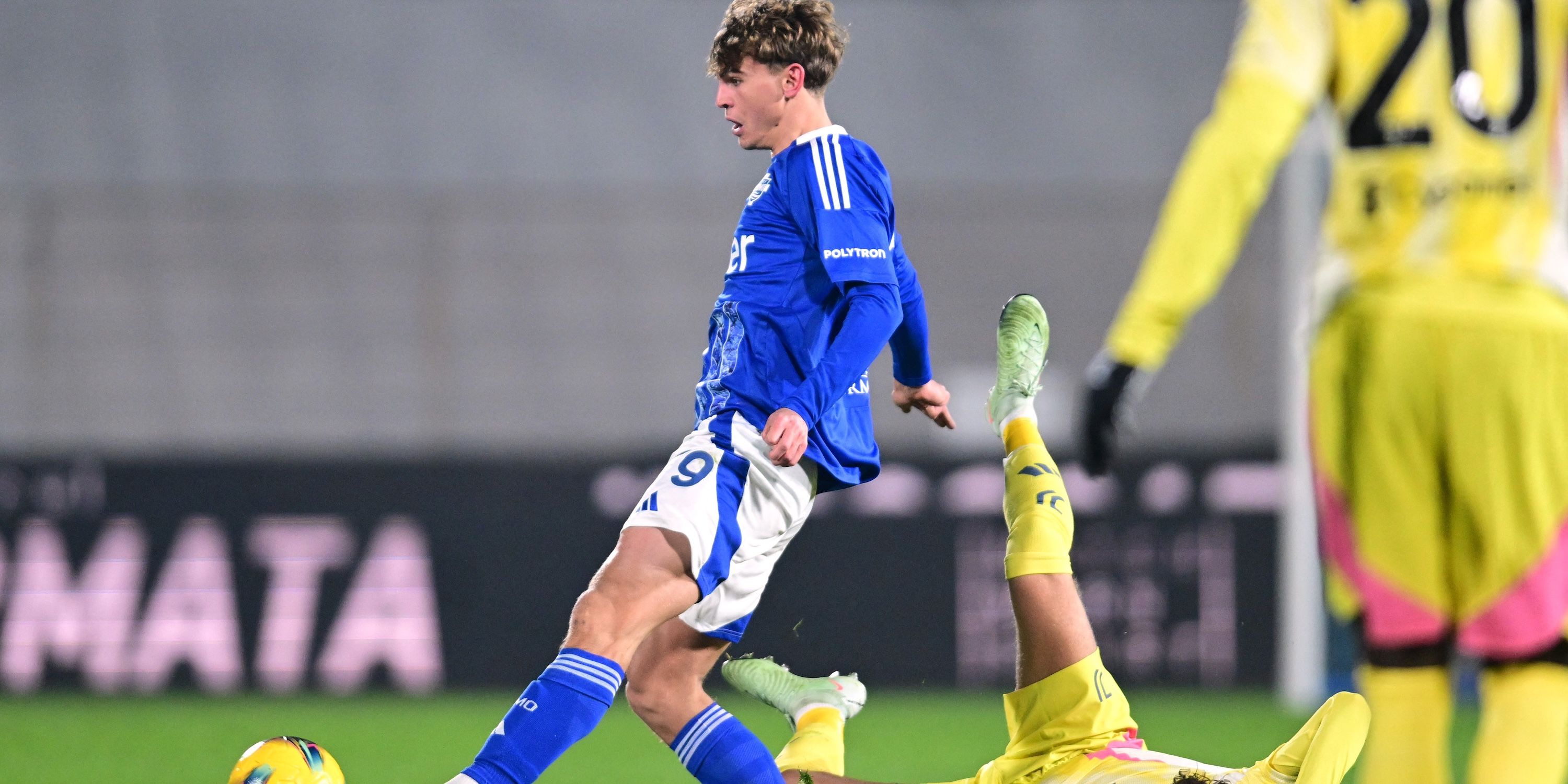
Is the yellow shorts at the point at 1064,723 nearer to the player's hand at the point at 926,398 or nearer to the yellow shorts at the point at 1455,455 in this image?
the player's hand at the point at 926,398

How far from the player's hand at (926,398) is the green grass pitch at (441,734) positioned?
1.88m

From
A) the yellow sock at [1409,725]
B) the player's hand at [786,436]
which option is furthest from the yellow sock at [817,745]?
the yellow sock at [1409,725]

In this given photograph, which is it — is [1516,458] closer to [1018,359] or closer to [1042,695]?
[1042,695]

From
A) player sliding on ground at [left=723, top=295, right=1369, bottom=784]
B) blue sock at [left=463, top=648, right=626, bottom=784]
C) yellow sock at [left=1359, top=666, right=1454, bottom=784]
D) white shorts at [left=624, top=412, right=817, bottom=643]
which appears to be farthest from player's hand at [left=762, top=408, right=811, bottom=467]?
yellow sock at [left=1359, top=666, right=1454, bottom=784]

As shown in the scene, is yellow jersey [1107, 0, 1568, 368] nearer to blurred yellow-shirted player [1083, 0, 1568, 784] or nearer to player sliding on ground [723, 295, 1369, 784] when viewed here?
blurred yellow-shirted player [1083, 0, 1568, 784]

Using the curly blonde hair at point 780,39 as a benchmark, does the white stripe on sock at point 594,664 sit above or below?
below

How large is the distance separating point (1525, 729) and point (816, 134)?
62.7 inches

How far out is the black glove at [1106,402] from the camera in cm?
197

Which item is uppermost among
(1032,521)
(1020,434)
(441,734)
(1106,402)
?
(1106,402)

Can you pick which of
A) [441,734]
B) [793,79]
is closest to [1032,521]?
[793,79]

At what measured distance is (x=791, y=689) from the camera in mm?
3551

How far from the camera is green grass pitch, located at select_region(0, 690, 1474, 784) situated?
5219mm

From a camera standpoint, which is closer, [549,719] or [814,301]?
[549,719]

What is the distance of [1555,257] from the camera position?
2.02 metres
